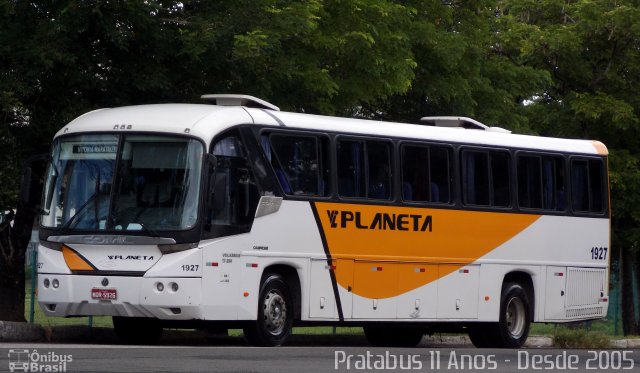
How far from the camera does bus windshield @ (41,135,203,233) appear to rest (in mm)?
17609

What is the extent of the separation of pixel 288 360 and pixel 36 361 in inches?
106

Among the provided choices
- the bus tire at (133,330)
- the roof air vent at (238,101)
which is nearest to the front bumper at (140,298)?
the bus tire at (133,330)

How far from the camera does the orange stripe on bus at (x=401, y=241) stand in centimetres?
1988

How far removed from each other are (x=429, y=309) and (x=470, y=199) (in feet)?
6.16

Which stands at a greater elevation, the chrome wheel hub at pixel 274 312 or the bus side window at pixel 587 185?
the bus side window at pixel 587 185

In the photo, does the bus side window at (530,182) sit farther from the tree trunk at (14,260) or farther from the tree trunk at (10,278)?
the tree trunk at (10,278)

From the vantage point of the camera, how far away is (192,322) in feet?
59.4

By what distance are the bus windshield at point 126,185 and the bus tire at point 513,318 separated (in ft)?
22.5

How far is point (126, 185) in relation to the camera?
17.8m

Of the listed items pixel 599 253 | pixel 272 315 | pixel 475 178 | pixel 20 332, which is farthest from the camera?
pixel 599 253

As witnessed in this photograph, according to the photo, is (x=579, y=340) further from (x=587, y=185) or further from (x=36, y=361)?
(x=36, y=361)

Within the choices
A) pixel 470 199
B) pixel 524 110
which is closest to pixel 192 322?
pixel 470 199

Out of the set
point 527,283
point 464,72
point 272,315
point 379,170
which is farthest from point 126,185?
point 464,72

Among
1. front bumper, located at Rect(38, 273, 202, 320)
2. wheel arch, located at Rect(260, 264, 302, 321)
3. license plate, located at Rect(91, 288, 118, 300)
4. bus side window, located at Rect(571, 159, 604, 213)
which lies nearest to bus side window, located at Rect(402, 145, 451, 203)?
wheel arch, located at Rect(260, 264, 302, 321)
